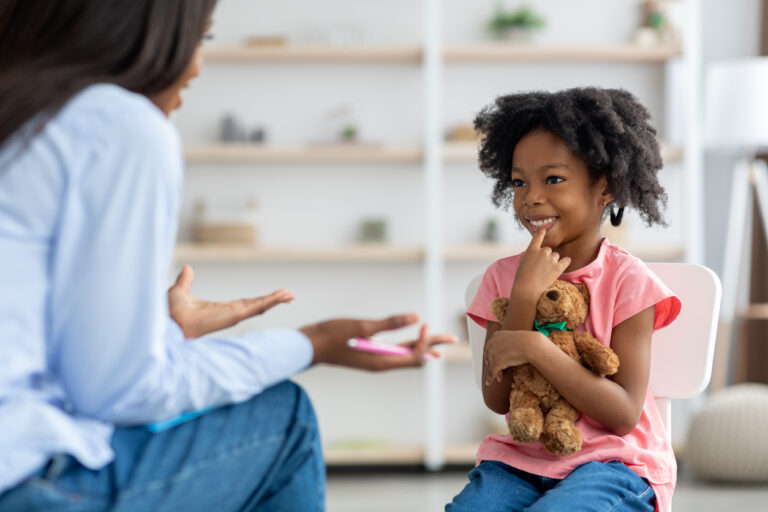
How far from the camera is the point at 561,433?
1.35 meters

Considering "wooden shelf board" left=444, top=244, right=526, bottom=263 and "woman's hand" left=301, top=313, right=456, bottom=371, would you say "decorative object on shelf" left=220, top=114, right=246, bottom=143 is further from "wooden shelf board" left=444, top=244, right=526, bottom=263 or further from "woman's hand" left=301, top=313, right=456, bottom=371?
"woman's hand" left=301, top=313, right=456, bottom=371

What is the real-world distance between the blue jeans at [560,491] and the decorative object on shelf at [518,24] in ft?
9.39

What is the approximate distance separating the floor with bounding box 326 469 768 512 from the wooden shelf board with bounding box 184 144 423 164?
4.38 feet

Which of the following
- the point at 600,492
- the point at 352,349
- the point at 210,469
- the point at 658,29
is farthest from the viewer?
the point at 658,29

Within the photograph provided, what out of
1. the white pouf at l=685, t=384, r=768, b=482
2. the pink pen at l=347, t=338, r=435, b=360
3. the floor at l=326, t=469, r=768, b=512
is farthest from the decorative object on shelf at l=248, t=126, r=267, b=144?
the pink pen at l=347, t=338, r=435, b=360

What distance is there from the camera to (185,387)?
3.58 feet

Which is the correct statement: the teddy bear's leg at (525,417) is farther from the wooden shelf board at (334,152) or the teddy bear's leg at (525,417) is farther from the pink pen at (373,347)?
the wooden shelf board at (334,152)

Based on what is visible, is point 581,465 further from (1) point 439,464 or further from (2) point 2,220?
(1) point 439,464

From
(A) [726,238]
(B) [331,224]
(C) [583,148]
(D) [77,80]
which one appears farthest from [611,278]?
(A) [726,238]

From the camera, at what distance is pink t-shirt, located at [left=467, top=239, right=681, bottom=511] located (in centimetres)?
141

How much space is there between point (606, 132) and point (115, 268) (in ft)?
2.86

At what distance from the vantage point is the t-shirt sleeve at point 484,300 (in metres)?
1.58

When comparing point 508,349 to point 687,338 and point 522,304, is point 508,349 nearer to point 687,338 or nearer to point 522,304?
point 522,304

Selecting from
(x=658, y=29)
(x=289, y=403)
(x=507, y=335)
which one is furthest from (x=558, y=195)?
(x=658, y=29)
